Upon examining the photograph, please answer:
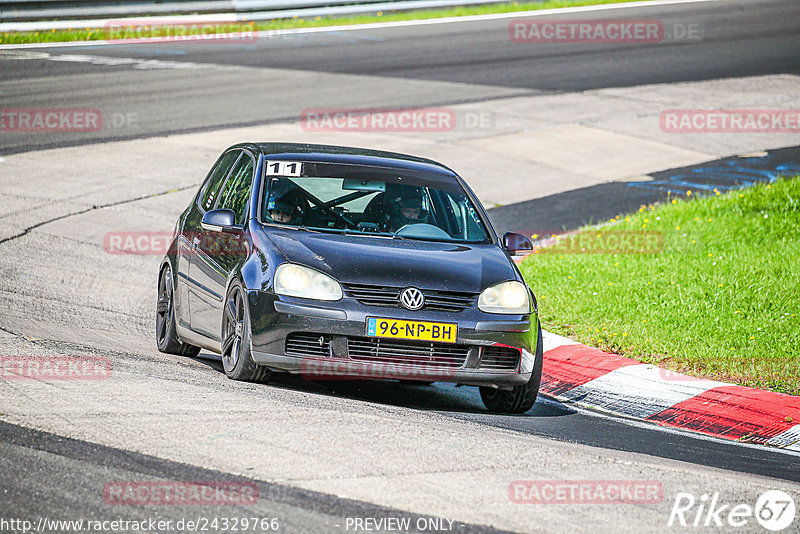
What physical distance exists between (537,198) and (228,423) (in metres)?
10.3

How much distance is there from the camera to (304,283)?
7129mm

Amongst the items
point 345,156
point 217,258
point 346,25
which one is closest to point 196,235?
point 217,258

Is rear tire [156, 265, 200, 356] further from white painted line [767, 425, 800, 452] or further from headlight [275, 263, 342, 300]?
white painted line [767, 425, 800, 452]

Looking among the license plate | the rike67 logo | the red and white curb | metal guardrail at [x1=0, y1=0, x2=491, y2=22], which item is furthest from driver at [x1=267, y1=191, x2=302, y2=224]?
metal guardrail at [x1=0, y1=0, x2=491, y2=22]

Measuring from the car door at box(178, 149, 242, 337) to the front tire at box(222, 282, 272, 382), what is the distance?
0.27 meters

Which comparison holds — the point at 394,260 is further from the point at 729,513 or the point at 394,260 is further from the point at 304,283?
the point at 729,513

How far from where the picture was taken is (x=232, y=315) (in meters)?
7.52

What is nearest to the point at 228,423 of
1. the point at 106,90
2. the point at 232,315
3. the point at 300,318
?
the point at 300,318

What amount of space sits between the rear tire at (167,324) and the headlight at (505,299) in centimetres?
263

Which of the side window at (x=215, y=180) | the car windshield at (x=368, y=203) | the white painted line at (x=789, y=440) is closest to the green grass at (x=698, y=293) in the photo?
the white painted line at (x=789, y=440)

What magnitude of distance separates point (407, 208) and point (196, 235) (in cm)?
156

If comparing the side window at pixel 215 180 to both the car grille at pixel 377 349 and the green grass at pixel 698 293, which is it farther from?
the green grass at pixel 698 293

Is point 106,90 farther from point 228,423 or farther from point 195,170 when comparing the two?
point 228,423

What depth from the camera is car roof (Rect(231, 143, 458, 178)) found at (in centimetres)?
845
